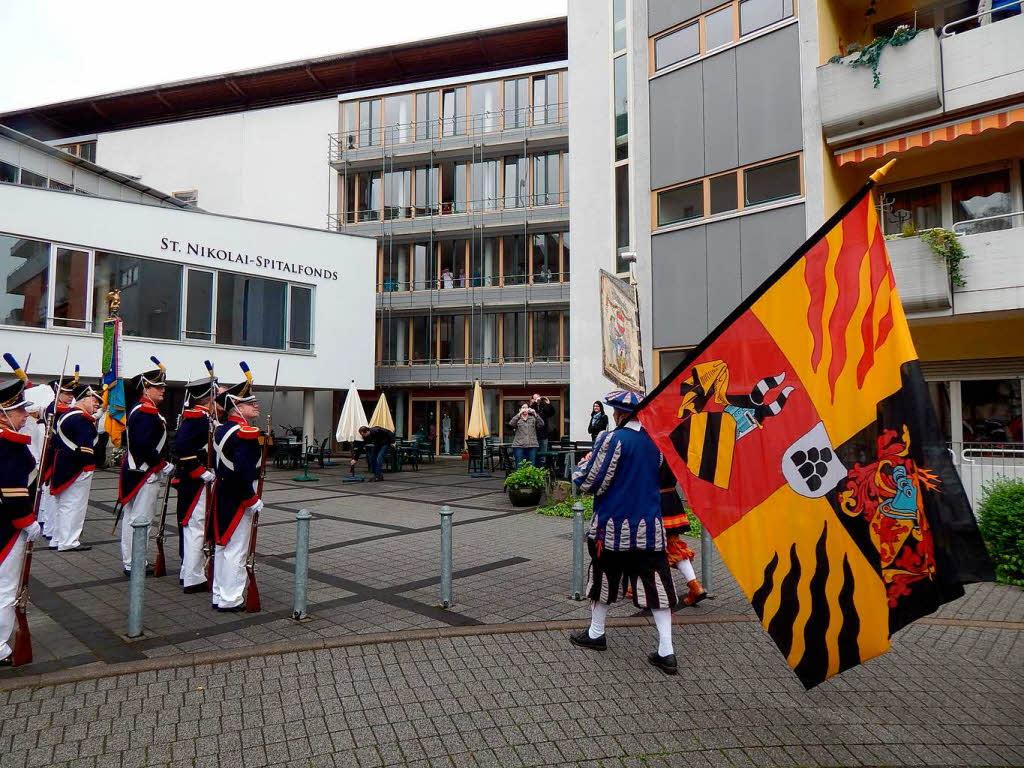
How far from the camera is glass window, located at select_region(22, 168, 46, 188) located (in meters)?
26.2

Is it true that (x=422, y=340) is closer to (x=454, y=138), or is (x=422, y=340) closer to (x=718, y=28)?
(x=454, y=138)

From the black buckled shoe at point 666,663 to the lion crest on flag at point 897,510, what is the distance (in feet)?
5.99

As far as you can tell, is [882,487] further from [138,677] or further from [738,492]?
[138,677]

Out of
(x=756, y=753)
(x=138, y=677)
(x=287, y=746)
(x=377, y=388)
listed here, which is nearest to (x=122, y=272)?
(x=377, y=388)

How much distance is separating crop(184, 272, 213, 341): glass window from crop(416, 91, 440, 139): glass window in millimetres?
14289

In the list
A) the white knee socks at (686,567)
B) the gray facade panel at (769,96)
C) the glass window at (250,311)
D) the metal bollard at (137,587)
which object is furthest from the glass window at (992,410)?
the glass window at (250,311)

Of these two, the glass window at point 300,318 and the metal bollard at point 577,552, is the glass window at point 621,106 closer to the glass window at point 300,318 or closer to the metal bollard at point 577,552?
the glass window at point 300,318

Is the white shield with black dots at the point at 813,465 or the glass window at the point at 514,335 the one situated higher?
the glass window at the point at 514,335

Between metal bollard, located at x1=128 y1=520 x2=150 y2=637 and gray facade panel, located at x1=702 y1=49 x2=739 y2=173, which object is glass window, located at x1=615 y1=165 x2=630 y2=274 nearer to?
gray facade panel, located at x1=702 y1=49 x2=739 y2=173

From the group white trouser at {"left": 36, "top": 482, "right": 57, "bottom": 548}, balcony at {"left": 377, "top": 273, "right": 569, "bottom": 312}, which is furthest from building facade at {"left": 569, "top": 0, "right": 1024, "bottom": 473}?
balcony at {"left": 377, "top": 273, "right": 569, "bottom": 312}

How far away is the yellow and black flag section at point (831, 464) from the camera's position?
3.35m

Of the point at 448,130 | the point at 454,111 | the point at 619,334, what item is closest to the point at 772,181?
the point at 619,334

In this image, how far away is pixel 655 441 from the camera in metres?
4.60

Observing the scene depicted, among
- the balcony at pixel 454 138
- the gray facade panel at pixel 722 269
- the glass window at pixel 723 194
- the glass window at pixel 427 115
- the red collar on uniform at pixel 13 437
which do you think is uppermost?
the glass window at pixel 427 115
